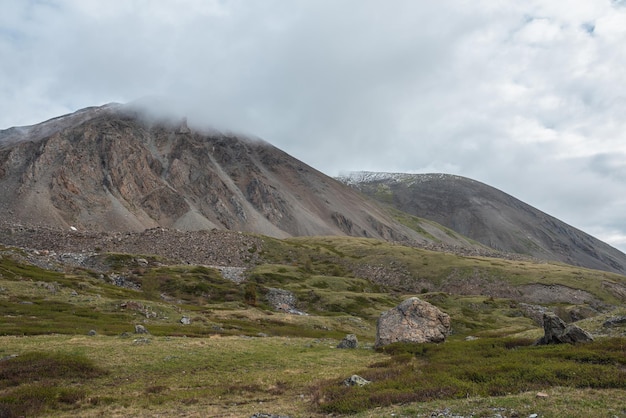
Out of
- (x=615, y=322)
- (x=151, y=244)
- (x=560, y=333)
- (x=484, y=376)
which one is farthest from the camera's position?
(x=151, y=244)

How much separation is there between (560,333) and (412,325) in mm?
16789

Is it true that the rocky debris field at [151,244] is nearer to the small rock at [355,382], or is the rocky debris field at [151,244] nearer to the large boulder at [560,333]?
the large boulder at [560,333]

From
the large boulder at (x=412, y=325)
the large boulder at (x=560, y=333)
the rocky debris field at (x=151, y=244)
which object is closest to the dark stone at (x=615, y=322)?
the large boulder at (x=560, y=333)

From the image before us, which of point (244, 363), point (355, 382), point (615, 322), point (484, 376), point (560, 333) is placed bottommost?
point (244, 363)

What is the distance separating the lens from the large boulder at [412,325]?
47.8 meters

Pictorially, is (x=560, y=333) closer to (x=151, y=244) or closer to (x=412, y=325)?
(x=412, y=325)

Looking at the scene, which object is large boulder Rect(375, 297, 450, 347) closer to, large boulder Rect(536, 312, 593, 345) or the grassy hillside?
the grassy hillside

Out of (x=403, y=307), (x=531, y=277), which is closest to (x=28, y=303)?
(x=403, y=307)

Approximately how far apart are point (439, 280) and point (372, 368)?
109975 millimetres

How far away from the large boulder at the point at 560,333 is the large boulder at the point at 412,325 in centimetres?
1304

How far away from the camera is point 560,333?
1406 inches

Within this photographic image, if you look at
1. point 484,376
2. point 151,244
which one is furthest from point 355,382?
point 151,244

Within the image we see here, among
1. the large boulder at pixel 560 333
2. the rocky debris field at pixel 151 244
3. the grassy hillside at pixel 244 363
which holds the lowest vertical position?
the grassy hillside at pixel 244 363

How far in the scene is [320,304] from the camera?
100 metres
